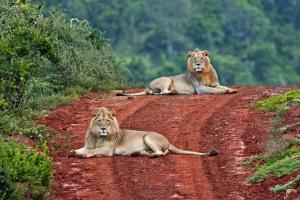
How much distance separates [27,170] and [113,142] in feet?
8.12

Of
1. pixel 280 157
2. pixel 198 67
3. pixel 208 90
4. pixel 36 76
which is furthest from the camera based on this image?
pixel 198 67

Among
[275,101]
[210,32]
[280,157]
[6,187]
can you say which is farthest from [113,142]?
[210,32]

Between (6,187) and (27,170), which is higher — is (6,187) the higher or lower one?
the lower one

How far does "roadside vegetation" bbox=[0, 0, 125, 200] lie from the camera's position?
567 inches

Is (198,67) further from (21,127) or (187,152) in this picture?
(187,152)

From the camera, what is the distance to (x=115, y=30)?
2584 inches

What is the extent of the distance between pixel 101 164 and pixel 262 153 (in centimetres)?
Answer: 209

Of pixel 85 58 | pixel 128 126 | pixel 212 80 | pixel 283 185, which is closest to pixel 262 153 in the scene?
pixel 283 185

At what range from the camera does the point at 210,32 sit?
6738 centimetres

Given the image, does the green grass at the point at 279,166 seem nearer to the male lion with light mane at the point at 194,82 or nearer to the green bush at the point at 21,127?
the green bush at the point at 21,127

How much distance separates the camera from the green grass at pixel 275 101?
768 inches

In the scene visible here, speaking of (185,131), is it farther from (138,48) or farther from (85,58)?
(138,48)

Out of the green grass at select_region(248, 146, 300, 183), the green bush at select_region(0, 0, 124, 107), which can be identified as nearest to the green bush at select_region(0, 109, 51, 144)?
the green bush at select_region(0, 0, 124, 107)

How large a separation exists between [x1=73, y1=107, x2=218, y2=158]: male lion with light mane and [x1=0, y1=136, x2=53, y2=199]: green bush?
1.71 m
